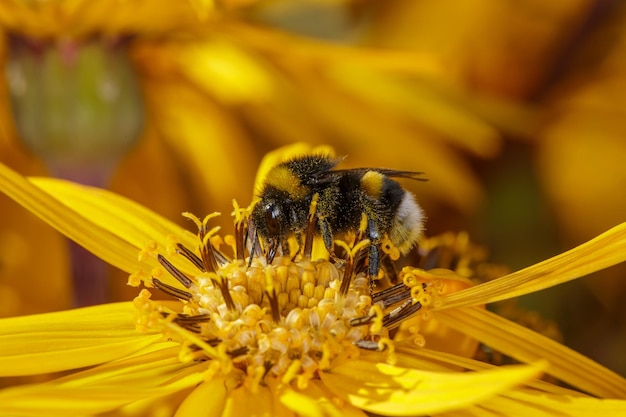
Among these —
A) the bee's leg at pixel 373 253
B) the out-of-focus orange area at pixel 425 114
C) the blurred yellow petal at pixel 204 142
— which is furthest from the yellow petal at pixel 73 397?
the blurred yellow petal at pixel 204 142

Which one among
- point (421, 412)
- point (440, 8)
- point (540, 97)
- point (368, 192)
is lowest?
point (421, 412)

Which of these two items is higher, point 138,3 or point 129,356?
point 138,3

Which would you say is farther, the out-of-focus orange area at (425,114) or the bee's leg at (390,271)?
the out-of-focus orange area at (425,114)

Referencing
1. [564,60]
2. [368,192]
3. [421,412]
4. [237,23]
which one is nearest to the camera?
[421,412]

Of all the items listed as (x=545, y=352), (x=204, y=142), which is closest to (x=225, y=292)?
(x=545, y=352)

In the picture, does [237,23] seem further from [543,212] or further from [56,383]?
[56,383]

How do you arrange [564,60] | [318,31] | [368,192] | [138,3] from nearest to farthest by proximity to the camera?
1. [368,192]
2. [138,3]
3. [564,60]
4. [318,31]

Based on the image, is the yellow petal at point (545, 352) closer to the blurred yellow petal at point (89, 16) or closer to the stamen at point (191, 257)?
the stamen at point (191, 257)

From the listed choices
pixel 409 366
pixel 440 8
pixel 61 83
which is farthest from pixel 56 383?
pixel 440 8
